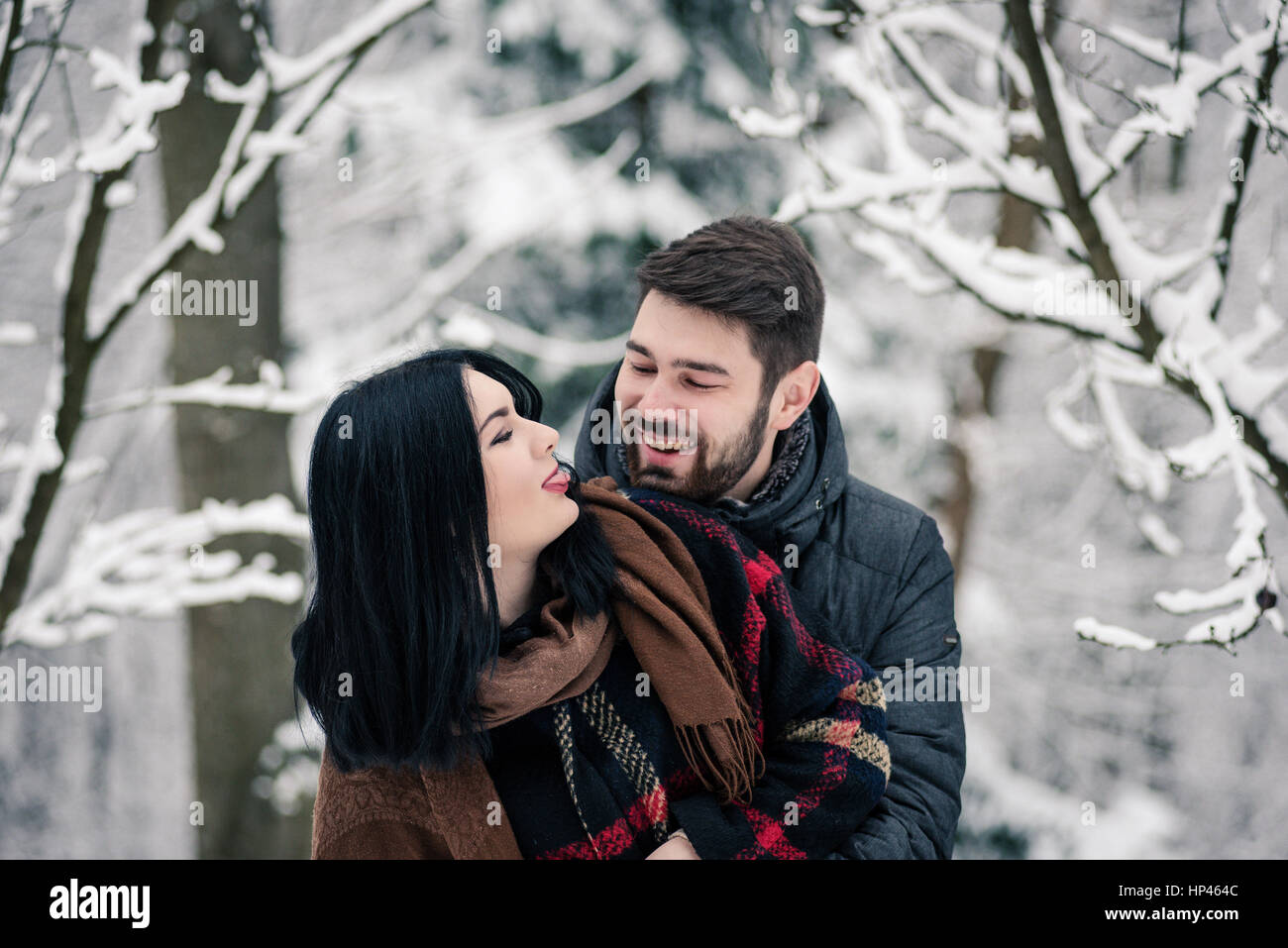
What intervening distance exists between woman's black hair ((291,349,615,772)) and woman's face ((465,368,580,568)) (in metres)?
0.02


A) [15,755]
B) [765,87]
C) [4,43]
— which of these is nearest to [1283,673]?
[765,87]

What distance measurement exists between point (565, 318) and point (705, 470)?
12.6 feet

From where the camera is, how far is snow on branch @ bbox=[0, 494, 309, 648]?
3545 mm

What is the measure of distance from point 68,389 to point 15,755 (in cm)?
441

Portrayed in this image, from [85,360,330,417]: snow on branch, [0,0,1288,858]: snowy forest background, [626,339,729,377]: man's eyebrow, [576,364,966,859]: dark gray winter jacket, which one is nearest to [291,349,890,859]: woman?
[576,364,966,859]: dark gray winter jacket

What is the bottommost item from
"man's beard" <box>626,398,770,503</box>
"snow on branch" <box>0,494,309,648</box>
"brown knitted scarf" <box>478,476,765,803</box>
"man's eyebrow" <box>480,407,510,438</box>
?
"snow on branch" <box>0,494,309,648</box>

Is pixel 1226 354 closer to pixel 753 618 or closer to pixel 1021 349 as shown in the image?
pixel 753 618

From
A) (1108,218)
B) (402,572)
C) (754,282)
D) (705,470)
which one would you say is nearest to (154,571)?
(402,572)

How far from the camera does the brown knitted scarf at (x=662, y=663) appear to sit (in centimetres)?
168

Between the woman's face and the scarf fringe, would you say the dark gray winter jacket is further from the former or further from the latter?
the woman's face

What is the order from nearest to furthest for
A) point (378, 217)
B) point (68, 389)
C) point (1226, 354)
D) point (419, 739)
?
point (419, 739) < point (1226, 354) < point (68, 389) < point (378, 217)

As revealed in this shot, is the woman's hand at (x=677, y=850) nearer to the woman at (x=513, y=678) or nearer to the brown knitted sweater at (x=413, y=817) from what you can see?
the woman at (x=513, y=678)

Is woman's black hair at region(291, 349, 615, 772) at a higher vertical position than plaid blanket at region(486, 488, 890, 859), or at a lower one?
higher

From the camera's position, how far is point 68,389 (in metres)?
3.05
